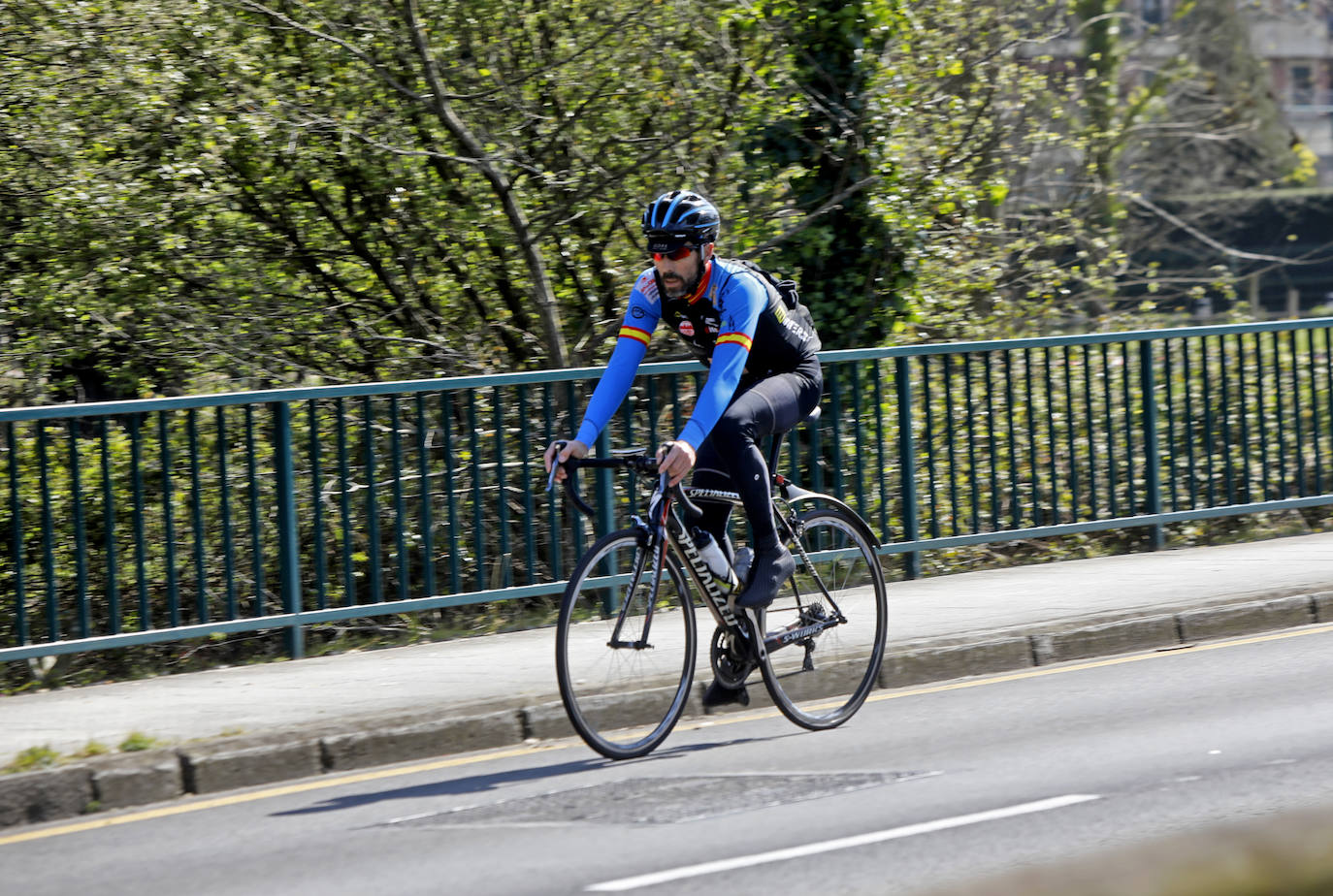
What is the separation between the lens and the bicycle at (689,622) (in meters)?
6.06

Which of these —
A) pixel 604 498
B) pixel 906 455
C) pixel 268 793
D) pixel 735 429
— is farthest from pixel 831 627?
pixel 906 455

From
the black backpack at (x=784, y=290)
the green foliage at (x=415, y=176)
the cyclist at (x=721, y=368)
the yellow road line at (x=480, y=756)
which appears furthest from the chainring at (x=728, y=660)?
the green foliage at (x=415, y=176)

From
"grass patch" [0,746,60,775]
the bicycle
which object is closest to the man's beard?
the bicycle

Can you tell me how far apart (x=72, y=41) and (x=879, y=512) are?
224 inches

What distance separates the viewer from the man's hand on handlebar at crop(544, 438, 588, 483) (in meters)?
6.01

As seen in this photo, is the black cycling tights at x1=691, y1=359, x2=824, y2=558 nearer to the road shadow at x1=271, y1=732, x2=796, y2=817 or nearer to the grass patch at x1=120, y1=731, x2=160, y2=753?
the road shadow at x1=271, y1=732, x2=796, y2=817

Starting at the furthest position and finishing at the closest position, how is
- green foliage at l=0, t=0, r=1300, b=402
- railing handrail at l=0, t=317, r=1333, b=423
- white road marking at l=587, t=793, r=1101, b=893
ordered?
green foliage at l=0, t=0, r=1300, b=402 → railing handrail at l=0, t=317, r=1333, b=423 → white road marking at l=587, t=793, r=1101, b=893

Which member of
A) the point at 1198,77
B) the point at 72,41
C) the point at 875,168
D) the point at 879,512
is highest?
the point at 1198,77

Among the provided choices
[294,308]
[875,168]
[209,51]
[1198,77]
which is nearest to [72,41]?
[209,51]

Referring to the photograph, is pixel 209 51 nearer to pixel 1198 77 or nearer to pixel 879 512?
pixel 879 512

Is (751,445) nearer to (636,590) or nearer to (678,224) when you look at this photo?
(636,590)

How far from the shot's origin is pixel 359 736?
6438mm

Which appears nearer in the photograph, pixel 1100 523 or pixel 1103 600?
pixel 1103 600

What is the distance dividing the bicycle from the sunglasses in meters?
0.71
